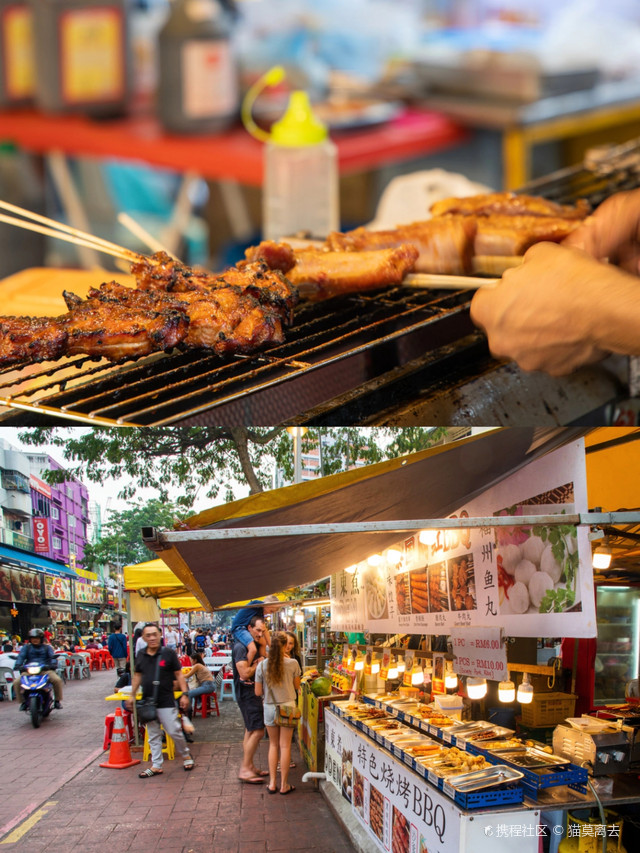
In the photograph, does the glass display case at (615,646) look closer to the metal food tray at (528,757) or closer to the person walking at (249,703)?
the metal food tray at (528,757)

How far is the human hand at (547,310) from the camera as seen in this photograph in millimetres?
1553

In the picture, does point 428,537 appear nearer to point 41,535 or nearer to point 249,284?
point 41,535

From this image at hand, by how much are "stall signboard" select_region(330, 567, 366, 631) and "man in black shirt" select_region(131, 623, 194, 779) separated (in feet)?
4.26

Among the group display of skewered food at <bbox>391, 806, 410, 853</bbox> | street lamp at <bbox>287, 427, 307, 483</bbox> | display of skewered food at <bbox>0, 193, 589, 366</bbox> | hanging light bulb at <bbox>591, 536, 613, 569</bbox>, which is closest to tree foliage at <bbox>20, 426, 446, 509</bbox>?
street lamp at <bbox>287, 427, 307, 483</bbox>

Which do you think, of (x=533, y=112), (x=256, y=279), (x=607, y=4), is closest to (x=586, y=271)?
(x=256, y=279)

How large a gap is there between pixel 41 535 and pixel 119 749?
98cm

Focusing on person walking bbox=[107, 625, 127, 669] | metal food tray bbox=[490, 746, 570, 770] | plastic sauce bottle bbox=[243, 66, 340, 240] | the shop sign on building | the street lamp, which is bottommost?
metal food tray bbox=[490, 746, 570, 770]

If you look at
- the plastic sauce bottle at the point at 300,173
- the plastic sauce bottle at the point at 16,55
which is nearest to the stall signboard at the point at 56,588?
the plastic sauce bottle at the point at 300,173

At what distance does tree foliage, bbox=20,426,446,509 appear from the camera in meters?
2.79

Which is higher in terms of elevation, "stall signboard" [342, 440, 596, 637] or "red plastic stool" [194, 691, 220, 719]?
"stall signboard" [342, 440, 596, 637]

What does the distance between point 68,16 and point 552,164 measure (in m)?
5.36

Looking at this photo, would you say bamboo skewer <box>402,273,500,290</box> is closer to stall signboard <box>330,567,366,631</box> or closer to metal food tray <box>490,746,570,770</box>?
stall signboard <box>330,567,366,631</box>

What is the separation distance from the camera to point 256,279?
95.0 inches

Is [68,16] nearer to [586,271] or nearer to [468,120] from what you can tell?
[468,120]
